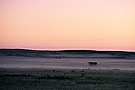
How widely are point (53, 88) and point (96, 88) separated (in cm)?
356

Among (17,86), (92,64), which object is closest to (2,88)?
(17,86)

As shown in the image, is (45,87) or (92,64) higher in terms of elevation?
(45,87)

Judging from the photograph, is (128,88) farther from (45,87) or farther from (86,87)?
(45,87)

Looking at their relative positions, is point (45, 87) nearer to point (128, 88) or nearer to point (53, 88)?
point (53, 88)

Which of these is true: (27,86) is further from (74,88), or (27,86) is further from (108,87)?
(108,87)

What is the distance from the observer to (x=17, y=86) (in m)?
28.4

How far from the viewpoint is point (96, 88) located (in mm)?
27938

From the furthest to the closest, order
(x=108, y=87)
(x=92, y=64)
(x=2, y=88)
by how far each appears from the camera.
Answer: (x=92, y=64) → (x=108, y=87) → (x=2, y=88)

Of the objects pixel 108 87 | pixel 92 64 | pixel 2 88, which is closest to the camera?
pixel 2 88

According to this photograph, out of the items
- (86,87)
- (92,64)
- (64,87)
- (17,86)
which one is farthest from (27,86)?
(92,64)

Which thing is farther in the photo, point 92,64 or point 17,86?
point 92,64

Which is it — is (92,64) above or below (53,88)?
below

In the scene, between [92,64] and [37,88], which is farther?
[92,64]

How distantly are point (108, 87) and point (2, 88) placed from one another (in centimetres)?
880
